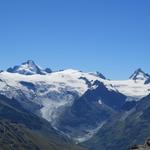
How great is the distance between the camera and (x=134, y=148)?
145000mm

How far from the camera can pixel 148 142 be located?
150m

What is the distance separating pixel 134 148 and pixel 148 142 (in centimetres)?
648
